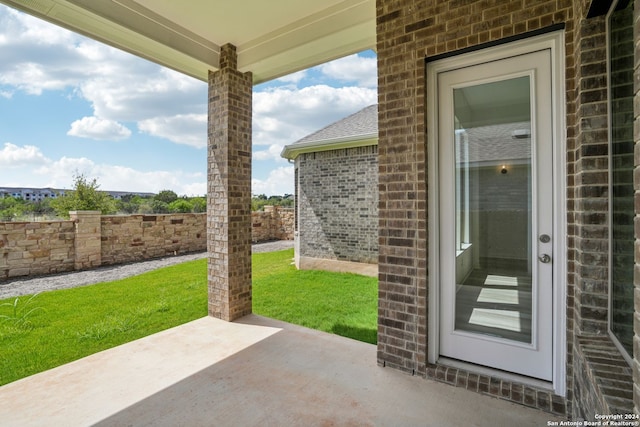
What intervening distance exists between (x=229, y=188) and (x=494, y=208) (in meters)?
3.10

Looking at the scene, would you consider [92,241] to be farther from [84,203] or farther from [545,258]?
[545,258]

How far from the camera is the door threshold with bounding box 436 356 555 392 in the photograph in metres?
2.24

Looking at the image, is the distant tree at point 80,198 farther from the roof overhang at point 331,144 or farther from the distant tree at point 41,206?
the roof overhang at point 331,144

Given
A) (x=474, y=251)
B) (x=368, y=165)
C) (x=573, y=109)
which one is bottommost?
(x=474, y=251)

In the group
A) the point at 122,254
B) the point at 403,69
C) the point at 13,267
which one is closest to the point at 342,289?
the point at 403,69

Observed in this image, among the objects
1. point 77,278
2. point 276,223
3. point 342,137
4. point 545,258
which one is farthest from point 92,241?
point 545,258

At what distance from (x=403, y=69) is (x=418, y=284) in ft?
6.33

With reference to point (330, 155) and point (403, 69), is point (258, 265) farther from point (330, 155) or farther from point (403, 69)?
point (403, 69)

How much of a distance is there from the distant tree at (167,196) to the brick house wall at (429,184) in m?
18.5

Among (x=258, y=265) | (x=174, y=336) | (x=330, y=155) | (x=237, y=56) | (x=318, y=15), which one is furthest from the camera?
(x=258, y=265)

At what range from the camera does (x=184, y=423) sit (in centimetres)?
213

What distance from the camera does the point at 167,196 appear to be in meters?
19.6

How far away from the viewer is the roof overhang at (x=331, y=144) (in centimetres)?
761

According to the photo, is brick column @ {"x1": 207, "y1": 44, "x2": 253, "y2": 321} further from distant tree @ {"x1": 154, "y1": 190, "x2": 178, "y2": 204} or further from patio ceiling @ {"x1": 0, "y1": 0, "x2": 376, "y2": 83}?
distant tree @ {"x1": 154, "y1": 190, "x2": 178, "y2": 204}
